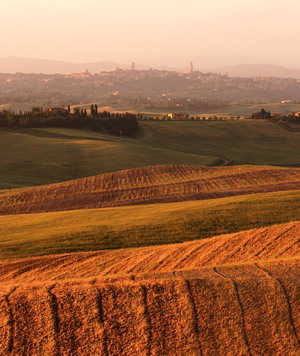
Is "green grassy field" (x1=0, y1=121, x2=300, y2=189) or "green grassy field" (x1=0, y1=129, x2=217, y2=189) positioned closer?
"green grassy field" (x1=0, y1=129, x2=217, y2=189)

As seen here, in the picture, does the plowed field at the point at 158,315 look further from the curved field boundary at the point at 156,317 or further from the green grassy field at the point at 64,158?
the green grassy field at the point at 64,158

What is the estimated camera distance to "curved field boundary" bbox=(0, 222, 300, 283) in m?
23.9

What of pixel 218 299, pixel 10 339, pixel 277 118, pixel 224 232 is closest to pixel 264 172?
pixel 224 232

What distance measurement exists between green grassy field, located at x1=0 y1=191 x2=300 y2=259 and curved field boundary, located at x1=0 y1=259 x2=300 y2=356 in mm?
12974

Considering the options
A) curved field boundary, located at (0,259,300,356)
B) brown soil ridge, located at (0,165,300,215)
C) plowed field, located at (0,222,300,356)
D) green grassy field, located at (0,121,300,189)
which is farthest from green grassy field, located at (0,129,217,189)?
curved field boundary, located at (0,259,300,356)

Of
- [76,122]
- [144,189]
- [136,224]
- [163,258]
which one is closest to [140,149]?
[76,122]

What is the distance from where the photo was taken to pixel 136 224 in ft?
115

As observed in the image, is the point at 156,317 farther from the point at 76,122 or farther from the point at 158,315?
the point at 76,122

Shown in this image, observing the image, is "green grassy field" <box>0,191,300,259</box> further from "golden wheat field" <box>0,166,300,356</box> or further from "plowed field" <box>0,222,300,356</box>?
"plowed field" <box>0,222,300,356</box>

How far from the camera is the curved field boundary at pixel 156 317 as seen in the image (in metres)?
15.9

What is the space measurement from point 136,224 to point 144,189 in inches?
872

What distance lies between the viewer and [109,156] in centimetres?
10112

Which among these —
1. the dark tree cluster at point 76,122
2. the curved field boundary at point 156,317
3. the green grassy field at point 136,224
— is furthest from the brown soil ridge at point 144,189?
the dark tree cluster at point 76,122

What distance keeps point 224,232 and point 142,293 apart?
16792mm
